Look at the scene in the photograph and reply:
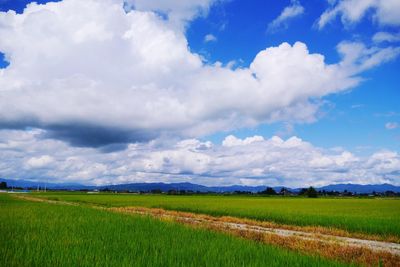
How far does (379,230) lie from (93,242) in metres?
16.3

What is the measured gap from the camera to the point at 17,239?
383 inches

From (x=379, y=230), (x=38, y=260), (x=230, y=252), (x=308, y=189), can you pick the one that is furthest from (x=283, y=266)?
(x=308, y=189)

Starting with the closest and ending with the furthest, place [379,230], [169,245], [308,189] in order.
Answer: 1. [169,245]
2. [379,230]
3. [308,189]

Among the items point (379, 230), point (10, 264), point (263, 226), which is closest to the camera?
point (10, 264)

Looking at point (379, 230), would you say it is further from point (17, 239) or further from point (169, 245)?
point (17, 239)

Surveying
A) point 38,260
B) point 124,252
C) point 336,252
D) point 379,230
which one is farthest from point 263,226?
A: point 38,260

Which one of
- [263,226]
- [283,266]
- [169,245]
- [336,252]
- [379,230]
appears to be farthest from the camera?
[263,226]

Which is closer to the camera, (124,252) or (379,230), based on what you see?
(124,252)

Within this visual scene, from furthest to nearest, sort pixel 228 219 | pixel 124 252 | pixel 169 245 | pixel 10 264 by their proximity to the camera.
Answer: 1. pixel 228 219
2. pixel 169 245
3. pixel 124 252
4. pixel 10 264

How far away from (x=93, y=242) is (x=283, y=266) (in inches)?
198

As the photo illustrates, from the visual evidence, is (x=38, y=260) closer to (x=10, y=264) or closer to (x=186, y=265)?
(x=10, y=264)

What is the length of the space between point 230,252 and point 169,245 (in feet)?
5.81

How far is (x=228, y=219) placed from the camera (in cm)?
2680

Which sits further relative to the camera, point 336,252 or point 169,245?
point 336,252
